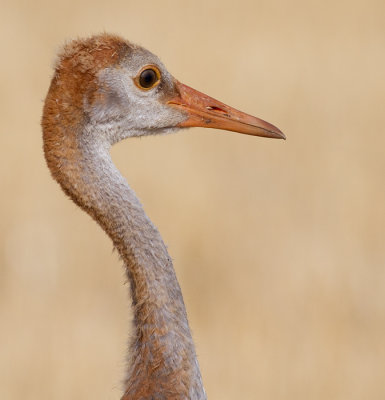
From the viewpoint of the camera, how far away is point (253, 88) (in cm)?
1458

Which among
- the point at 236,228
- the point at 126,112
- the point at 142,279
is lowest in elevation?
the point at 142,279

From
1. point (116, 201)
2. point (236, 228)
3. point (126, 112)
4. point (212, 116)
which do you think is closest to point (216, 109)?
point (212, 116)

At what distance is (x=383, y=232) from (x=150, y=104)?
18.8 feet

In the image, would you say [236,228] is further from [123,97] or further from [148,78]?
[123,97]

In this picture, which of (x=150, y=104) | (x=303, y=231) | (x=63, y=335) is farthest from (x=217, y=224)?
(x=150, y=104)

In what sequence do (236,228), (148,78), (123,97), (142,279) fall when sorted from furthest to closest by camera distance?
(236,228) → (148,78) → (123,97) → (142,279)

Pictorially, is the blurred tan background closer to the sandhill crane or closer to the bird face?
the bird face

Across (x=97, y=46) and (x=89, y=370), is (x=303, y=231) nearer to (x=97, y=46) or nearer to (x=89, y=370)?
(x=89, y=370)

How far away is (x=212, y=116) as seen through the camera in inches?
245

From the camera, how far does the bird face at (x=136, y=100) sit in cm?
568

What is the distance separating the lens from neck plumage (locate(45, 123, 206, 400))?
214 inches

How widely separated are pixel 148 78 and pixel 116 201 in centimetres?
80

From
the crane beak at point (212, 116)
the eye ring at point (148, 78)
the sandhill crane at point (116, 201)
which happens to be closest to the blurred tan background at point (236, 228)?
the crane beak at point (212, 116)

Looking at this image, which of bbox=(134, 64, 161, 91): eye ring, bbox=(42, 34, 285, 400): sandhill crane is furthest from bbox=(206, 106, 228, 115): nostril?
bbox=(42, 34, 285, 400): sandhill crane
